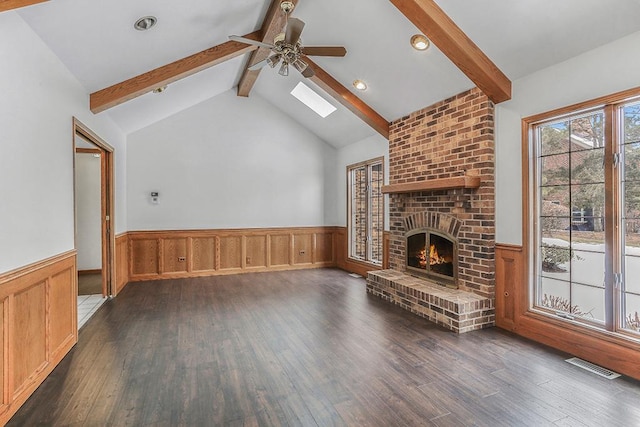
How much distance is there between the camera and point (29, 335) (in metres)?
2.54

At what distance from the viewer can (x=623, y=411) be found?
2246 millimetres

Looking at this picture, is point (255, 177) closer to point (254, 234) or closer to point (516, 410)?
point (254, 234)

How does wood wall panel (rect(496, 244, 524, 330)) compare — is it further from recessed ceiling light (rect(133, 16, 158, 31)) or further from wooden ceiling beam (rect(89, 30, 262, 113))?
recessed ceiling light (rect(133, 16, 158, 31))

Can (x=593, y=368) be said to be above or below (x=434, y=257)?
below

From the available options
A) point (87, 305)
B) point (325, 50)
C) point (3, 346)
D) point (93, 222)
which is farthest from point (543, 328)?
point (93, 222)

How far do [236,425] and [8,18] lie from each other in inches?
117

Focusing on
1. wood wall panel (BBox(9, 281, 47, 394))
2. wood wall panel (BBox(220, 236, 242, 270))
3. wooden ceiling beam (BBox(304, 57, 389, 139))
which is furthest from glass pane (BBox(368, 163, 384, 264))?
wood wall panel (BBox(9, 281, 47, 394))

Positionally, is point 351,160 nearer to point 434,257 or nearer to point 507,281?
point 434,257

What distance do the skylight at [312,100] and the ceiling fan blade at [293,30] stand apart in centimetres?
283

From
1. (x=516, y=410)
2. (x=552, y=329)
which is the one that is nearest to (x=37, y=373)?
(x=516, y=410)

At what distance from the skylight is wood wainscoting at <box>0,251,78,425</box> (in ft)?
14.9

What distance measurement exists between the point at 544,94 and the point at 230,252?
5.67m

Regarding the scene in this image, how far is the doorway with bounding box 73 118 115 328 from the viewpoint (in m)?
5.10

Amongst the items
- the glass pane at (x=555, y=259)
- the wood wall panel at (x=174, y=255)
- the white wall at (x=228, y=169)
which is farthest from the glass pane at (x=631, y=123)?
the wood wall panel at (x=174, y=255)
